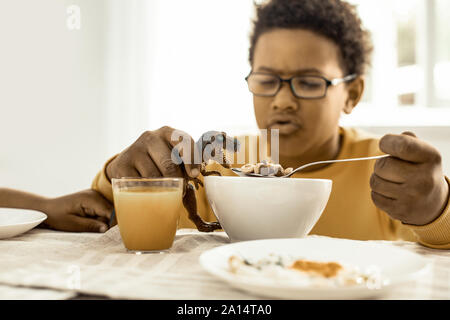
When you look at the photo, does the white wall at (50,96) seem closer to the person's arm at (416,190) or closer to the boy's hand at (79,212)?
the boy's hand at (79,212)

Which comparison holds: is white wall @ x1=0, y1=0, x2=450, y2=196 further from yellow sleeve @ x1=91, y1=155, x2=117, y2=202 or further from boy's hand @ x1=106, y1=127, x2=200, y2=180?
boy's hand @ x1=106, y1=127, x2=200, y2=180

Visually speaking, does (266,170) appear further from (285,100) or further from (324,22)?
(324,22)

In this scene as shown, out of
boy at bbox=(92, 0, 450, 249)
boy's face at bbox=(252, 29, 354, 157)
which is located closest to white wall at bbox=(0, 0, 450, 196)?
boy at bbox=(92, 0, 450, 249)

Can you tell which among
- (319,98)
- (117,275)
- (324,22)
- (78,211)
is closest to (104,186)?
(78,211)

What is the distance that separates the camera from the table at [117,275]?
384 millimetres

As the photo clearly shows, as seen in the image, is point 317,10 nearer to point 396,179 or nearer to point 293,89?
point 293,89

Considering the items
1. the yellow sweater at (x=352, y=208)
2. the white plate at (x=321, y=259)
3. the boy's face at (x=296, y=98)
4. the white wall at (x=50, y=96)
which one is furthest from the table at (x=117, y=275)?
the white wall at (x=50, y=96)

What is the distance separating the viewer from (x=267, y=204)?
610 millimetres

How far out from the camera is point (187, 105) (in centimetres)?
264

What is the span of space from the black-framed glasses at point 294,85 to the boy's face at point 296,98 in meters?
0.01

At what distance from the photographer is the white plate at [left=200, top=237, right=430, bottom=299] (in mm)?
345

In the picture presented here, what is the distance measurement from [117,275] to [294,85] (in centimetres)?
94

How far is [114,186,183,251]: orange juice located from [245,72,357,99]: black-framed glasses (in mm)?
762

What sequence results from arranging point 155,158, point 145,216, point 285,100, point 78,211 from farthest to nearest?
point 285,100
point 78,211
point 155,158
point 145,216
